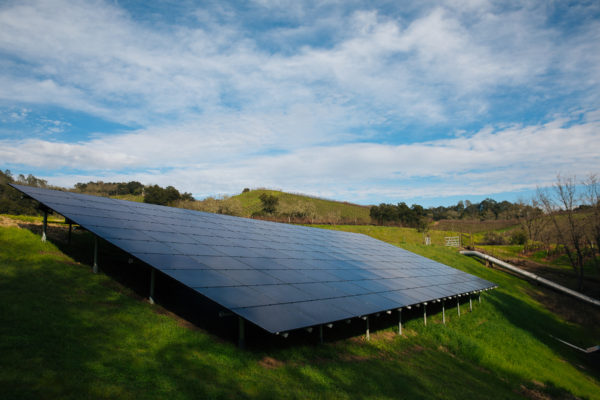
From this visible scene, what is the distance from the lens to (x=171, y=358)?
26.1 feet

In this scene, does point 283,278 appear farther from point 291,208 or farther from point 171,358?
point 291,208

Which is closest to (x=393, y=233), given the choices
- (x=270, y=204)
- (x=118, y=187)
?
(x=270, y=204)

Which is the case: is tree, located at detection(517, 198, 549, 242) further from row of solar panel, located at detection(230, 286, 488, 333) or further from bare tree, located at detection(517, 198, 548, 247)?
row of solar panel, located at detection(230, 286, 488, 333)

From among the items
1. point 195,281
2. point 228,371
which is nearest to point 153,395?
point 228,371

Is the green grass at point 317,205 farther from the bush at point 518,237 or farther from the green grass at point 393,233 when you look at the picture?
the bush at point 518,237

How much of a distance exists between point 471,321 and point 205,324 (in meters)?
17.8

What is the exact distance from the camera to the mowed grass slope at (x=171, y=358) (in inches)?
259

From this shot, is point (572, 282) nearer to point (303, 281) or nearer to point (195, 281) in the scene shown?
point (303, 281)

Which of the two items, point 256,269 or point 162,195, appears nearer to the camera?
point 256,269

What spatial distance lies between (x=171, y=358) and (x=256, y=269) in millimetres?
4486

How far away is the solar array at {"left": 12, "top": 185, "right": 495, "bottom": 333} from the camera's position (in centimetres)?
916

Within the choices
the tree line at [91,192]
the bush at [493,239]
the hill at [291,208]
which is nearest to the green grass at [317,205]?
the hill at [291,208]

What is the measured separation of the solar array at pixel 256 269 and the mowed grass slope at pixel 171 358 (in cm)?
141

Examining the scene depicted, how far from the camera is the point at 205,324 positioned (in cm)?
1041
